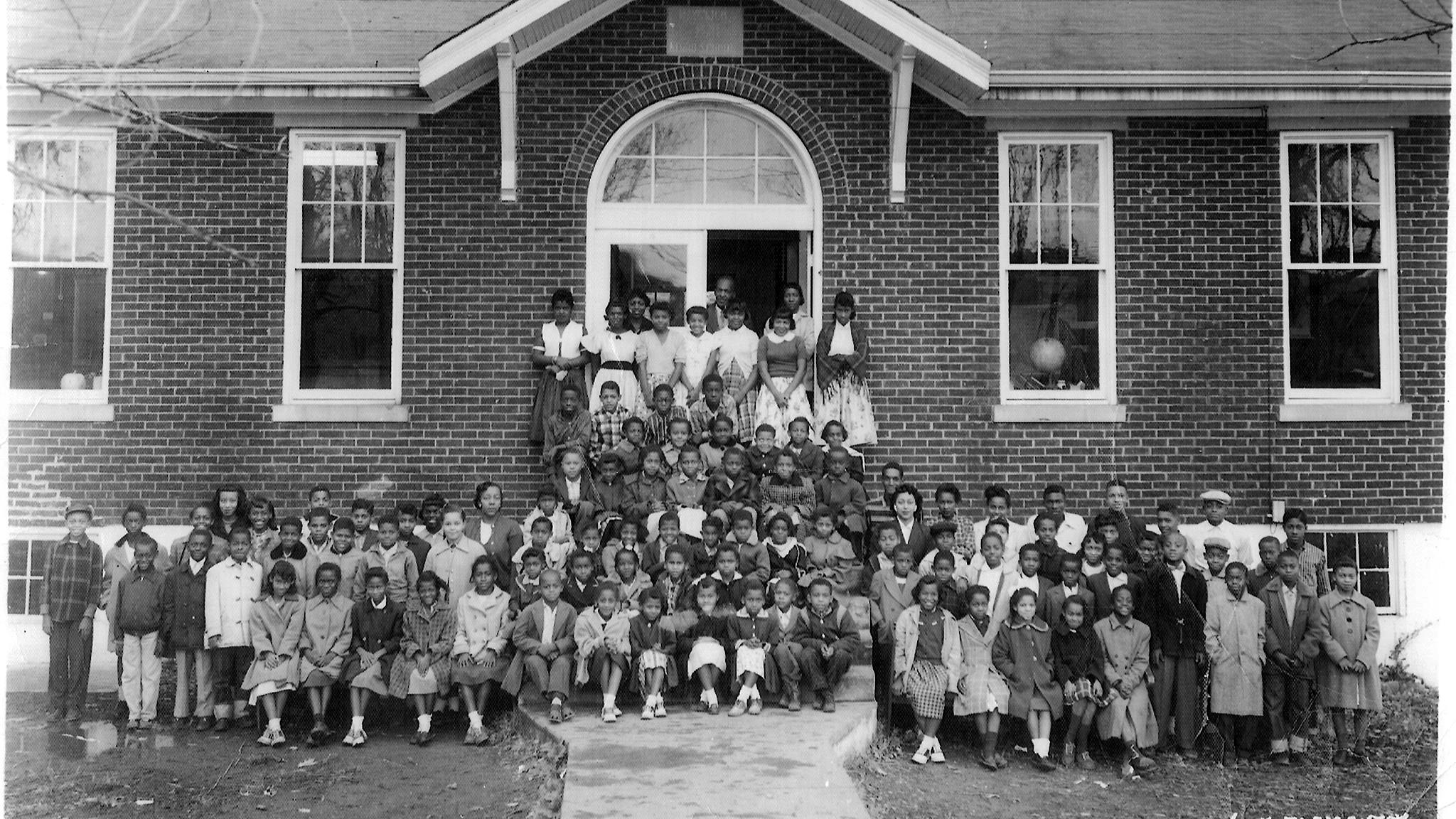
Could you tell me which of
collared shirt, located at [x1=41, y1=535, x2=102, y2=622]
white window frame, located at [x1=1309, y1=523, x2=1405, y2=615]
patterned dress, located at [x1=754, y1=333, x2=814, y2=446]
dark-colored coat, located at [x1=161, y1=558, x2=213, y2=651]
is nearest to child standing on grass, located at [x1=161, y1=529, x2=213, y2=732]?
dark-colored coat, located at [x1=161, y1=558, x2=213, y2=651]

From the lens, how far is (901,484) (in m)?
9.35

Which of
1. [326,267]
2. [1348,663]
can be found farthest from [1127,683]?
[326,267]

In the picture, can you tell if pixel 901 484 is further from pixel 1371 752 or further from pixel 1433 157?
pixel 1433 157

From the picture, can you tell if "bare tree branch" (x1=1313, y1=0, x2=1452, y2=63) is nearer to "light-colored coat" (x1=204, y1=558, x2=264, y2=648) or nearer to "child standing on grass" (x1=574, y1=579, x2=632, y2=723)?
"child standing on grass" (x1=574, y1=579, x2=632, y2=723)

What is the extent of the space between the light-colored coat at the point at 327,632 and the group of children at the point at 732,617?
0.04 feet

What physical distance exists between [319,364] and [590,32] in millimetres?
3444

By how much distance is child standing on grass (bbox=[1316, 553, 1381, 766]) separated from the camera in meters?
8.45

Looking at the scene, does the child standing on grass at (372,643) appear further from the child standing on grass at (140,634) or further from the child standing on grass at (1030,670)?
the child standing on grass at (1030,670)

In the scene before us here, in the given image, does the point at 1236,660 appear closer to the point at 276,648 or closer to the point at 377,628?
the point at 377,628

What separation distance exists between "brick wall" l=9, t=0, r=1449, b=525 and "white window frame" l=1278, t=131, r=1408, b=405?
0.08 m

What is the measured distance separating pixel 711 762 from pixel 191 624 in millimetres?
4073

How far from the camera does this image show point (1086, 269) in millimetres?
10383

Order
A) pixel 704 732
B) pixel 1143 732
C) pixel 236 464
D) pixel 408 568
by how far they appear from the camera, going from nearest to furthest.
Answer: pixel 704 732
pixel 1143 732
pixel 408 568
pixel 236 464

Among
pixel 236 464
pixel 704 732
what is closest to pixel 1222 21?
pixel 704 732
